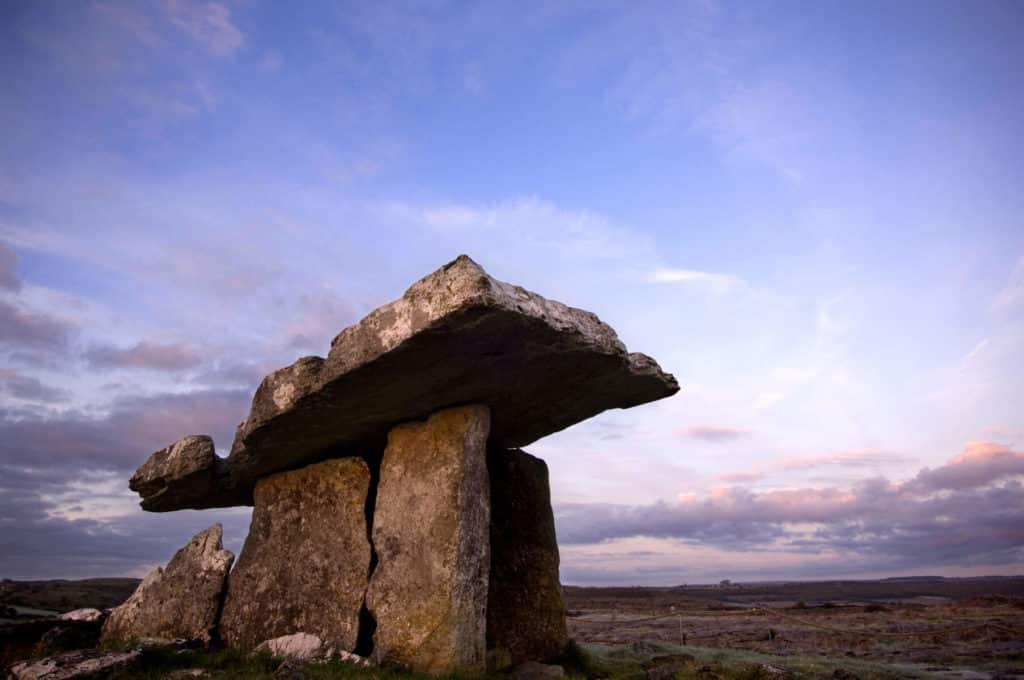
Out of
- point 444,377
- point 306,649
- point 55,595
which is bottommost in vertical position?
point 55,595

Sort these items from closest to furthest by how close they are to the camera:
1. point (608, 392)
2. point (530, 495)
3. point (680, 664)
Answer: point (608, 392) < point (680, 664) < point (530, 495)

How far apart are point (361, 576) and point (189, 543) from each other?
3.27 metres

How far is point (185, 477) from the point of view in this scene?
10195 mm

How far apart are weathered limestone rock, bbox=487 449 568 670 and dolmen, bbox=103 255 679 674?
2 cm

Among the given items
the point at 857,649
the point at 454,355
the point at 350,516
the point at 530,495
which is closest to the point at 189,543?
the point at 350,516

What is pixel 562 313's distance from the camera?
731 centimetres

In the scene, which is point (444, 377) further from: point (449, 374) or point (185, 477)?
point (185, 477)

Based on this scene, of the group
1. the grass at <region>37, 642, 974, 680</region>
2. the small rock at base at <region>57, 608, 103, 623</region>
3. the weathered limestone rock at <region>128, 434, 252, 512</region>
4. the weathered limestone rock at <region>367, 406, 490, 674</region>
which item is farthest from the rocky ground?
the weathered limestone rock at <region>128, 434, 252, 512</region>

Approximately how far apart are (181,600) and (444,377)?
518 centimetres

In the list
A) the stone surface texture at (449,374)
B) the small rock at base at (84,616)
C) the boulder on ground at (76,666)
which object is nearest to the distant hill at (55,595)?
the small rock at base at (84,616)

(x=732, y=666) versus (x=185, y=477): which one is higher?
(x=185, y=477)

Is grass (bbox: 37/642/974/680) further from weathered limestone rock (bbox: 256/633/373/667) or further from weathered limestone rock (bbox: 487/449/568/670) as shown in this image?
weathered limestone rock (bbox: 487/449/568/670)

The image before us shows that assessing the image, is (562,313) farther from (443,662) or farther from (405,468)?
(443,662)

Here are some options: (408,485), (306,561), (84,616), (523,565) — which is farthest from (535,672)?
(84,616)
